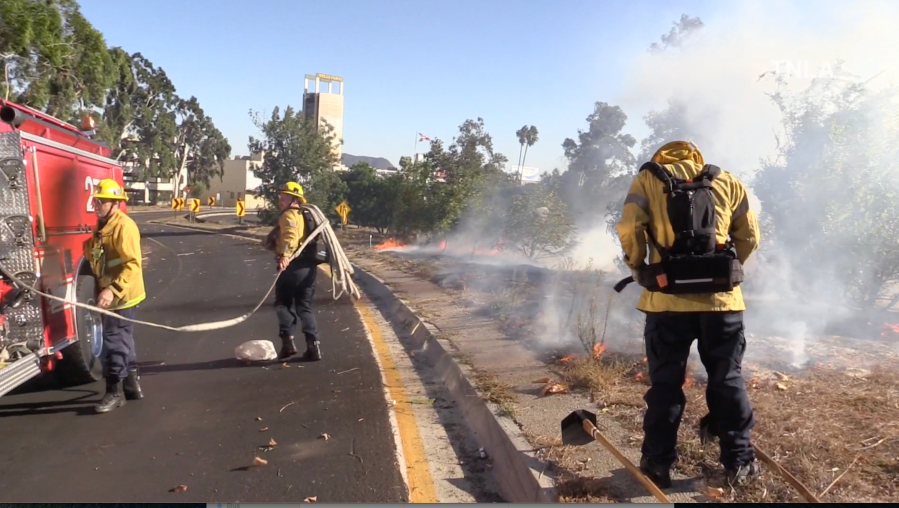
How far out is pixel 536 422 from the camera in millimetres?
4582

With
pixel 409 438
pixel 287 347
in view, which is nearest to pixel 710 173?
pixel 409 438

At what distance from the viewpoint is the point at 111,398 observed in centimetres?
538

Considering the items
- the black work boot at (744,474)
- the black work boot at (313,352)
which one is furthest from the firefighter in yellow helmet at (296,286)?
the black work boot at (744,474)

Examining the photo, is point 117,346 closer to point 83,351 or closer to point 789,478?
point 83,351

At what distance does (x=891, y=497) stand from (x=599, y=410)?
1.82 meters

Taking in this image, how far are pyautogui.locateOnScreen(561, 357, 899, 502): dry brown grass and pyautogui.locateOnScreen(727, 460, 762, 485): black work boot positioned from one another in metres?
0.03

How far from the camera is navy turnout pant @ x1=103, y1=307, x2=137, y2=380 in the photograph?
5371 mm

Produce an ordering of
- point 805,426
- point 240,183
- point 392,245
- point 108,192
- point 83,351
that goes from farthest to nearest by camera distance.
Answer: point 240,183 → point 392,245 → point 83,351 → point 108,192 → point 805,426

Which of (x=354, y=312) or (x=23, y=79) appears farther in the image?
(x=23, y=79)

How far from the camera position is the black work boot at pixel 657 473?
3531 millimetres

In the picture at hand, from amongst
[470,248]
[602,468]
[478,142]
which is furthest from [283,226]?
[470,248]

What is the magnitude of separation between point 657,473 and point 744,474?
1.38ft

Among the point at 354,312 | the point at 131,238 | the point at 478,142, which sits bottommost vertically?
the point at 354,312

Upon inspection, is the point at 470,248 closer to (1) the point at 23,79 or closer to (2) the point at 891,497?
(1) the point at 23,79
